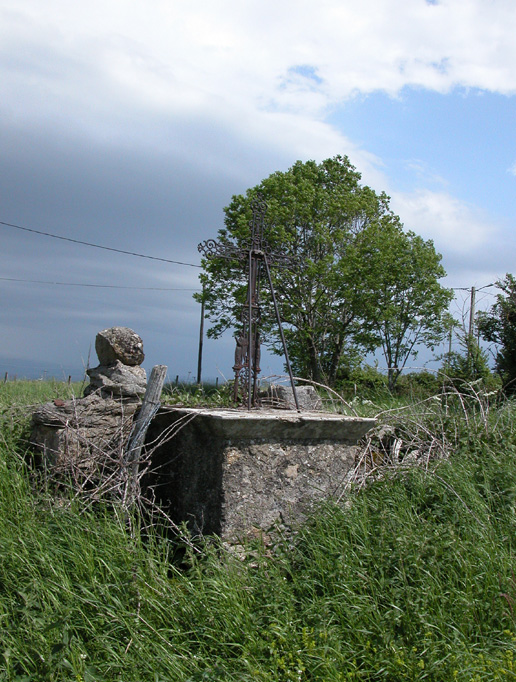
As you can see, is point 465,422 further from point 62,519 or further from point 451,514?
point 62,519

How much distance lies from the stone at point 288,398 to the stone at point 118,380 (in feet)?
4.40

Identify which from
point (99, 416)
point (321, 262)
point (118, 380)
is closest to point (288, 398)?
point (118, 380)

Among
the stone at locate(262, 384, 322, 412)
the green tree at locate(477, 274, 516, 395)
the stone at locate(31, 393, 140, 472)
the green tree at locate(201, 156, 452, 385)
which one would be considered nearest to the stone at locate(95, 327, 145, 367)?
the stone at locate(31, 393, 140, 472)

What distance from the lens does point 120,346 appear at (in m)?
6.24

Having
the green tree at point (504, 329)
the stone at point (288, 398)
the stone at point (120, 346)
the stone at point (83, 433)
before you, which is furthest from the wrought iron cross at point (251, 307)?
the green tree at point (504, 329)

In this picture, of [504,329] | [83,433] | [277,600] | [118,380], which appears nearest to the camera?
[277,600]

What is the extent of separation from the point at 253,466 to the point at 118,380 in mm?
2321

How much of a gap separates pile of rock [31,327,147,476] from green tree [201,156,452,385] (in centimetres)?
1118

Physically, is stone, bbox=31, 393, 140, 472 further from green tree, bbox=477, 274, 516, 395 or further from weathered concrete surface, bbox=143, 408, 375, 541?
green tree, bbox=477, 274, 516, 395

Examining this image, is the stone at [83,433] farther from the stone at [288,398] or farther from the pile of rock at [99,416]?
the stone at [288,398]

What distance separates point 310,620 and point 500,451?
2.94 m

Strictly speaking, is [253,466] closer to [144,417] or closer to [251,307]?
[144,417]

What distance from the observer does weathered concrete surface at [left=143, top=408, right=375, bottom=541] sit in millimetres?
4121

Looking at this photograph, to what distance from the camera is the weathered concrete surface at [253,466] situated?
4121mm
